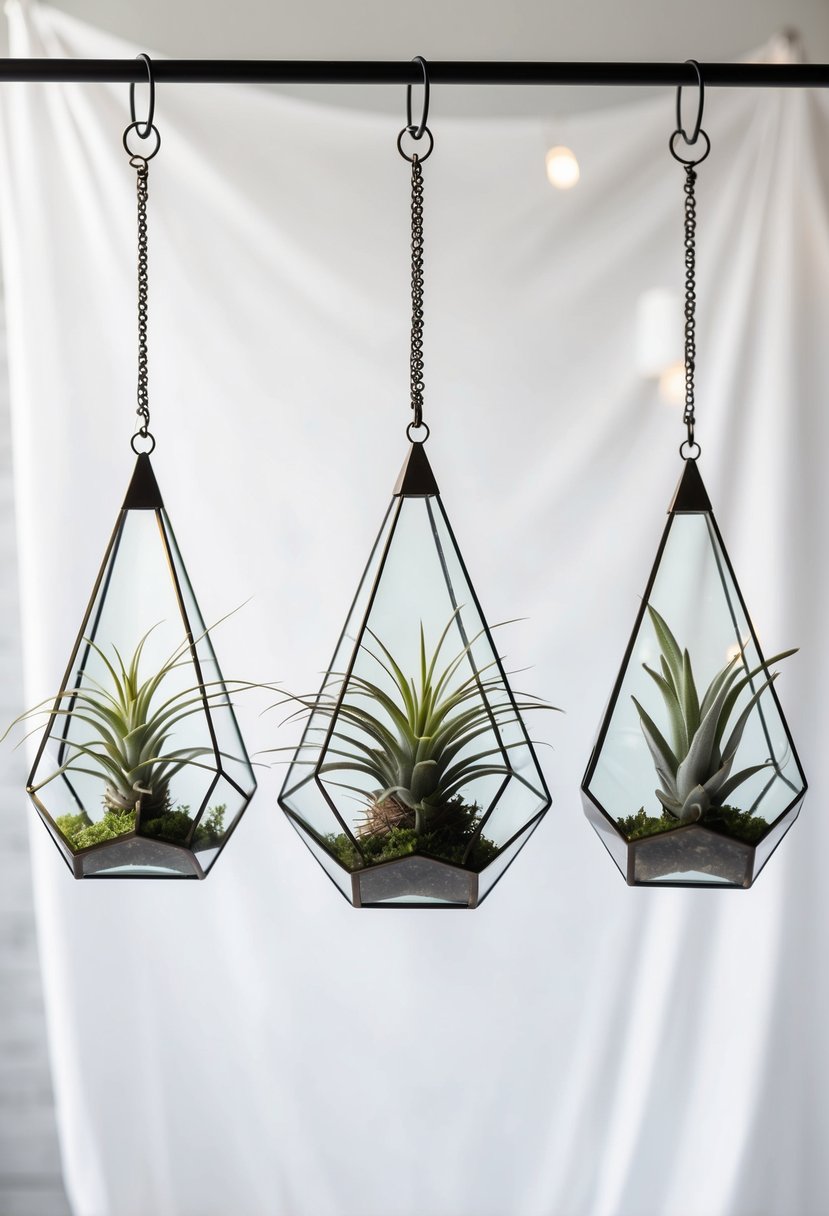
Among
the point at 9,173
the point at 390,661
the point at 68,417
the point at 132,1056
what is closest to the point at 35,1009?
the point at 132,1056

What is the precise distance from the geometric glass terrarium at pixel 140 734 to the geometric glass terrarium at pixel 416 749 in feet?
0.38

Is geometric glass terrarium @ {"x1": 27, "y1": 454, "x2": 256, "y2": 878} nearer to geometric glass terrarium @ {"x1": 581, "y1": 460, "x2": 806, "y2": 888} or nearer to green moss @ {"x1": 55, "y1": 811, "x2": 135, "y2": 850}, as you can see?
green moss @ {"x1": 55, "y1": 811, "x2": 135, "y2": 850}

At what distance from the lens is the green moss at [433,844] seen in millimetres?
1087

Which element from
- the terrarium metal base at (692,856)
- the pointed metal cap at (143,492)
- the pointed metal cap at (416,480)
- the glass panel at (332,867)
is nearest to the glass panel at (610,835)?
the terrarium metal base at (692,856)

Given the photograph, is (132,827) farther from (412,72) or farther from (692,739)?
(412,72)

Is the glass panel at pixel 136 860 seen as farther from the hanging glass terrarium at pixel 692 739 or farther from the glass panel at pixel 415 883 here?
the hanging glass terrarium at pixel 692 739


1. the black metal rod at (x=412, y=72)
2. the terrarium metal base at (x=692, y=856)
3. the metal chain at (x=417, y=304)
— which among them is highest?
the black metal rod at (x=412, y=72)

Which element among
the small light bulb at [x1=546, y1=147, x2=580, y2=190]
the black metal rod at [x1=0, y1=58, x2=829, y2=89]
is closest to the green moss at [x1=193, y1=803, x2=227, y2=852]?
the black metal rod at [x1=0, y1=58, x2=829, y2=89]

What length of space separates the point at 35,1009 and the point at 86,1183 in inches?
13.1

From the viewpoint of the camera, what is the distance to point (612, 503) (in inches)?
69.9

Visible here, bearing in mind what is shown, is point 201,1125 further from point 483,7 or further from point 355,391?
point 483,7

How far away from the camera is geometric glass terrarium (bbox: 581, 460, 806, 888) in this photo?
43.2 inches

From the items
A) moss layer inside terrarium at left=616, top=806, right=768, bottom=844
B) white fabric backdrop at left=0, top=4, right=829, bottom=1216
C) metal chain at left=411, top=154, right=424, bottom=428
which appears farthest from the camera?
white fabric backdrop at left=0, top=4, right=829, bottom=1216

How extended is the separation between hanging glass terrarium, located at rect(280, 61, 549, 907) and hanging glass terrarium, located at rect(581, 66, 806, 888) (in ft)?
0.38
